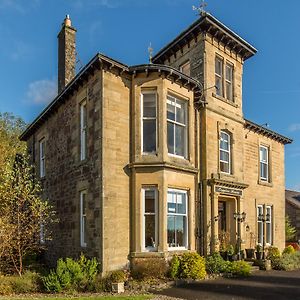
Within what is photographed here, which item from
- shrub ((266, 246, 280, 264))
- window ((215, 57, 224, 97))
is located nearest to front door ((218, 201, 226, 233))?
shrub ((266, 246, 280, 264))

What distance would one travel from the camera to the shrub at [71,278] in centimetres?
1239

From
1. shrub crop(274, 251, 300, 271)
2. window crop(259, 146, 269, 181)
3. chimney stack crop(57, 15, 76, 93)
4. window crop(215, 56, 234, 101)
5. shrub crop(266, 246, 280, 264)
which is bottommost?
shrub crop(274, 251, 300, 271)

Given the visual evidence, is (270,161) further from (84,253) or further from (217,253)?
(84,253)

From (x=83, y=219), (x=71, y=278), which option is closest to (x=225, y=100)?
(x=83, y=219)

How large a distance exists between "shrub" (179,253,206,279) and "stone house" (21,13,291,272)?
2.40 ft

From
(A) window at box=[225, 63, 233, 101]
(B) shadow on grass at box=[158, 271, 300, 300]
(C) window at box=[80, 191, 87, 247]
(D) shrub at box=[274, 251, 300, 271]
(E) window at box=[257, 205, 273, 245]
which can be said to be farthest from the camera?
(E) window at box=[257, 205, 273, 245]

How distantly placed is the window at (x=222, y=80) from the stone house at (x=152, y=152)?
0.06 metres

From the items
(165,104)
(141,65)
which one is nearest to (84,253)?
(165,104)

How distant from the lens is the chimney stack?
783 inches

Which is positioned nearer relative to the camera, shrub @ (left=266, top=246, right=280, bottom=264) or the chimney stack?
shrub @ (left=266, top=246, right=280, bottom=264)

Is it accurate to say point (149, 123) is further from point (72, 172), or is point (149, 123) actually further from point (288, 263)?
point (288, 263)

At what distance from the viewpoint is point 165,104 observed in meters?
14.8

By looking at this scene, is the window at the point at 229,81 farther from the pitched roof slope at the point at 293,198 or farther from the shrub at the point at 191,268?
the pitched roof slope at the point at 293,198

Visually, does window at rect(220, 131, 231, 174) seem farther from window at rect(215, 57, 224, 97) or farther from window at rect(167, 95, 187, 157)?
window at rect(167, 95, 187, 157)
